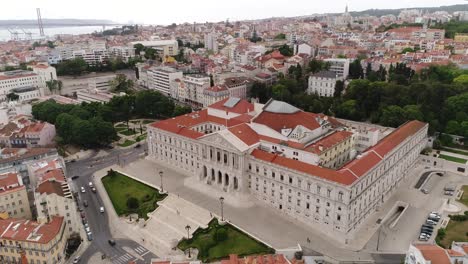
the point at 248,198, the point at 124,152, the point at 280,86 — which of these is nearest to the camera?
the point at 248,198

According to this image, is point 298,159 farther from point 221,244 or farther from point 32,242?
point 32,242

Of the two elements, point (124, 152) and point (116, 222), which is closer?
point (116, 222)

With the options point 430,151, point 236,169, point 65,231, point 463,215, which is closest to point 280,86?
point 430,151

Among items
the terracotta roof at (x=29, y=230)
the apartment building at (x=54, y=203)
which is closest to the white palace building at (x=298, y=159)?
the apartment building at (x=54, y=203)

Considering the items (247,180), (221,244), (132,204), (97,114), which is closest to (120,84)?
(97,114)

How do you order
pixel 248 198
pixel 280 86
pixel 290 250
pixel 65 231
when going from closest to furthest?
pixel 290 250
pixel 65 231
pixel 248 198
pixel 280 86

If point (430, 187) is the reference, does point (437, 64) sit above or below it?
above

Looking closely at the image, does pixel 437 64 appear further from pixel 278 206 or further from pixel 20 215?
pixel 20 215
